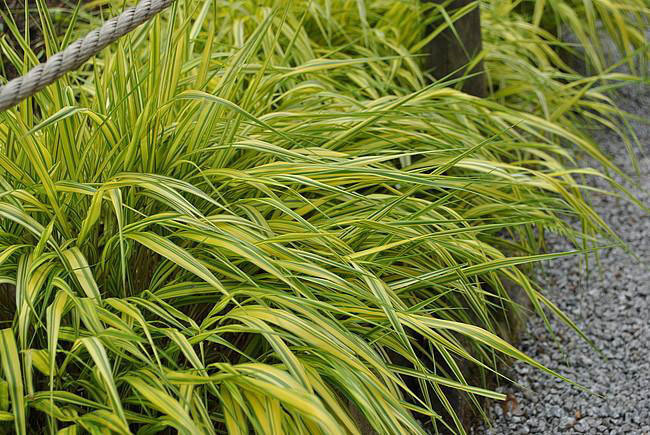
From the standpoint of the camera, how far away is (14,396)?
1204 mm

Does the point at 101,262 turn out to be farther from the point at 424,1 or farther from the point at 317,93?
the point at 424,1

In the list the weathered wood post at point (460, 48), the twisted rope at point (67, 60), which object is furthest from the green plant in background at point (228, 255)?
the weathered wood post at point (460, 48)

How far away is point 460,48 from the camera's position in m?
2.71

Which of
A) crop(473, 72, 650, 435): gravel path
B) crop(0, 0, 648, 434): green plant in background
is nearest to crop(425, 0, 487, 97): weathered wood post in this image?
crop(0, 0, 648, 434): green plant in background

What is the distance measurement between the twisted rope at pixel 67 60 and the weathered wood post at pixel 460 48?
61.7 inches

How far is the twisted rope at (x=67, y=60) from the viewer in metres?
1.17

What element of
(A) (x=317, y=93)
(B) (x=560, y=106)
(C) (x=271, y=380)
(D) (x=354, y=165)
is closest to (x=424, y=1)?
(B) (x=560, y=106)

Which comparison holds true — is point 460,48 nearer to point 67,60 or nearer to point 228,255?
point 228,255

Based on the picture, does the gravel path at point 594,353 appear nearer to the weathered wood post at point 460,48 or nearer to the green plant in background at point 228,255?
the green plant in background at point 228,255

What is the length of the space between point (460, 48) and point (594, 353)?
1.12 meters

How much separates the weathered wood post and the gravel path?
630mm

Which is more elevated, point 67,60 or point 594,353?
point 67,60

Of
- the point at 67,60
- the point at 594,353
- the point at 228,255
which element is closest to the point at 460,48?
the point at 594,353

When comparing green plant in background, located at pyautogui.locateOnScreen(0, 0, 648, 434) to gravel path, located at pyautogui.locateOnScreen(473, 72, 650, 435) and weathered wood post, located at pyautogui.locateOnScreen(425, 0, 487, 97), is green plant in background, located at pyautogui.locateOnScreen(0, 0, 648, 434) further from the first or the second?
weathered wood post, located at pyautogui.locateOnScreen(425, 0, 487, 97)
